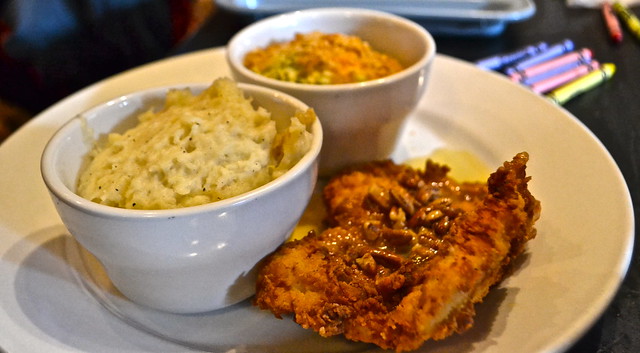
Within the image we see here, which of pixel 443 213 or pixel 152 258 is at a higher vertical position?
pixel 152 258

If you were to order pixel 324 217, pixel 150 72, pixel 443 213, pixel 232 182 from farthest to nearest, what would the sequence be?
pixel 150 72 < pixel 324 217 < pixel 443 213 < pixel 232 182

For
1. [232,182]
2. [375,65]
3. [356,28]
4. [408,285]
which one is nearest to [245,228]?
[232,182]

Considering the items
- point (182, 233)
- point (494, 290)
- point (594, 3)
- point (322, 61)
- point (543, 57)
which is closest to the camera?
point (182, 233)

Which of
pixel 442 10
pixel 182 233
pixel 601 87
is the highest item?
pixel 182 233

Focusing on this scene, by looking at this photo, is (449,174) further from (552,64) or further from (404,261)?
(552,64)

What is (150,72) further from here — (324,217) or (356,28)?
(324,217)

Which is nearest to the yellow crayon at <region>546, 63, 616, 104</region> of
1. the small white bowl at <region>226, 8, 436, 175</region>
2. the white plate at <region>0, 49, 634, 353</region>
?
the white plate at <region>0, 49, 634, 353</region>

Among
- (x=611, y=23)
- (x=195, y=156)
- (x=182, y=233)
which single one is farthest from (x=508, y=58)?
(x=182, y=233)
